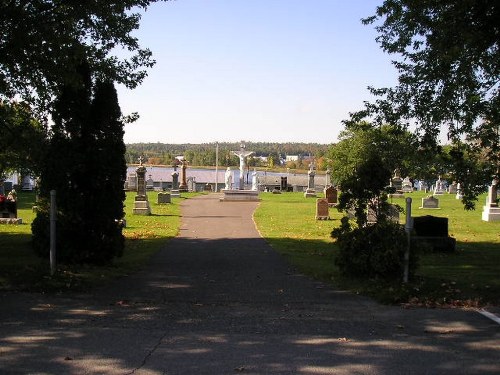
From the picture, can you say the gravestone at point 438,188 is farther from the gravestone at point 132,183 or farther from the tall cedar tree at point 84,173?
the tall cedar tree at point 84,173

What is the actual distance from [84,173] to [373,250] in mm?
5289

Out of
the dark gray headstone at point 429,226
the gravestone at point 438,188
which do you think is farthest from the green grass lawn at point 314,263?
the gravestone at point 438,188

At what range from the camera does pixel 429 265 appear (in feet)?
40.4

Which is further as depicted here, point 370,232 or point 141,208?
point 141,208

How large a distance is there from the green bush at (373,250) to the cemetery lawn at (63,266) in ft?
13.2

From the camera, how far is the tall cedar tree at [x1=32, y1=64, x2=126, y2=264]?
995 centimetres

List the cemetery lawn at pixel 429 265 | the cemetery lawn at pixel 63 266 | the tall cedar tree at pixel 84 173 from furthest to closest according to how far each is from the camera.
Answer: the tall cedar tree at pixel 84 173 < the cemetery lawn at pixel 63 266 < the cemetery lawn at pixel 429 265

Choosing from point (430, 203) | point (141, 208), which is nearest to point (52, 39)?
point (141, 208)

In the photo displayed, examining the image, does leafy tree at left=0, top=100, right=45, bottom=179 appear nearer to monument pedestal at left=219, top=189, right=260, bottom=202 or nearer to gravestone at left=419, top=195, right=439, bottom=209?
gravestone at left=419, top=195, right=439, bottom=209

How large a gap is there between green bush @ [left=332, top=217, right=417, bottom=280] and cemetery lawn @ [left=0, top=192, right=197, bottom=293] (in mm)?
4026

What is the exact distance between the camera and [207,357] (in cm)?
516

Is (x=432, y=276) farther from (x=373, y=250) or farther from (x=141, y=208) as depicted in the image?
(x=141, y=208)

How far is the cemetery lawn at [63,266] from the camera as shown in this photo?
27.8 ft

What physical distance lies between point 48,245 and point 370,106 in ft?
24.4
